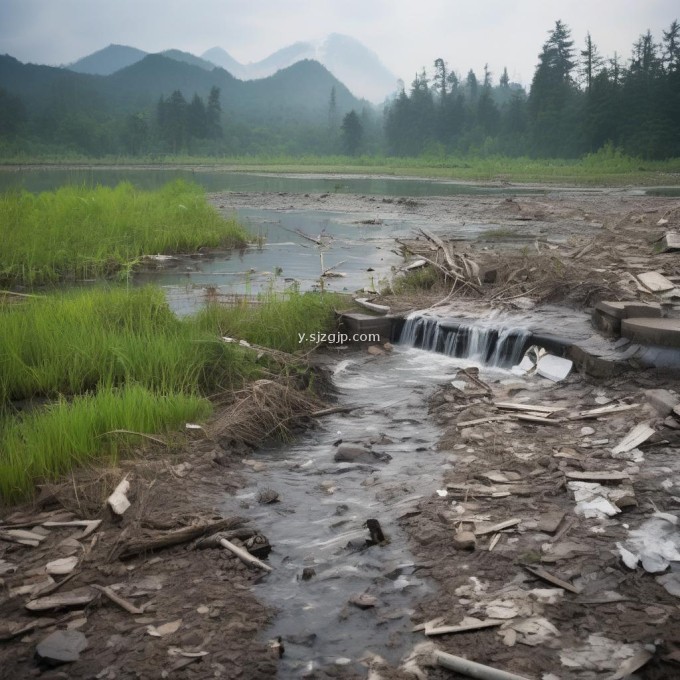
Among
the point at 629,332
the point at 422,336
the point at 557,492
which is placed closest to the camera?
the point at 557,492

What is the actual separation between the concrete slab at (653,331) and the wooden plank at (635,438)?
1817mm

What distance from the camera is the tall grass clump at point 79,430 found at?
5.16 meters

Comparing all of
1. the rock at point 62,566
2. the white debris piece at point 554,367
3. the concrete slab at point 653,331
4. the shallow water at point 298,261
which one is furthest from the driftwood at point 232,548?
the shallow water at point 298,261

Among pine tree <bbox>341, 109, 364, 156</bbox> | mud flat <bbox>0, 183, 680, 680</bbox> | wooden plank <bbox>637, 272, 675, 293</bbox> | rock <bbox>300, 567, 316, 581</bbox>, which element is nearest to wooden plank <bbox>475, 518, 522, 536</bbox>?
mud flat <bbox>0, 183, 680, 680</bbox>

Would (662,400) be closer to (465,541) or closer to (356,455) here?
(356,455)

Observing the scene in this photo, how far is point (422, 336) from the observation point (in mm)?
9992

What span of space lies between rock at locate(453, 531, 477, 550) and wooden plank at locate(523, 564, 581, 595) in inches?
14.1

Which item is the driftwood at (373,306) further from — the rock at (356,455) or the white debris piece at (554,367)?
the rock at (356,455)

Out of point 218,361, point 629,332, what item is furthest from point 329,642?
point 629,332

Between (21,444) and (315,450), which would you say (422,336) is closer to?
(315,450)

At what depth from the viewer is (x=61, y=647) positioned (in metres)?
3.53

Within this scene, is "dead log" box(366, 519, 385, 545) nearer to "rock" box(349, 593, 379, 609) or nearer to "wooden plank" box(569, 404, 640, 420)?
"rock" box(349, 593, 379, 609)

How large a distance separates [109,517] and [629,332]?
19.5ft

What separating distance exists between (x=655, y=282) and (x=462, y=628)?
Answer: 8330 mm
